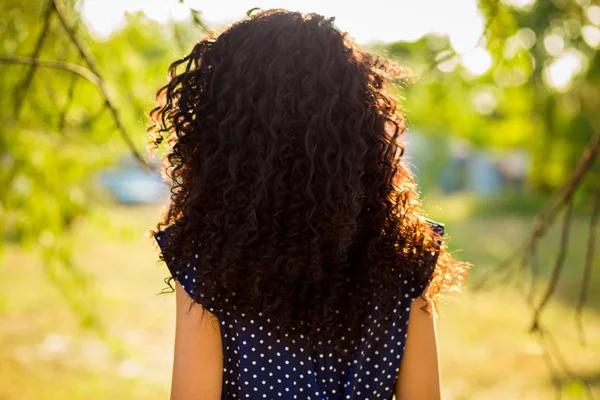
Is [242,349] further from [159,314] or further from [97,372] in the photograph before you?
[159,314]

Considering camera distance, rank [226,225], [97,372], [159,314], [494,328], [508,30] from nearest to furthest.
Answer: [226,225] → [508,30] → [97,372] → [494,328] → [159,314]

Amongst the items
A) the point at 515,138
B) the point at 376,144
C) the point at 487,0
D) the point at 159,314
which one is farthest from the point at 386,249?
the point at 515,138

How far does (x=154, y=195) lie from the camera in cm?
569

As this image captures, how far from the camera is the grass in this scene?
5.76m

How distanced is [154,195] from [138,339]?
2.58m

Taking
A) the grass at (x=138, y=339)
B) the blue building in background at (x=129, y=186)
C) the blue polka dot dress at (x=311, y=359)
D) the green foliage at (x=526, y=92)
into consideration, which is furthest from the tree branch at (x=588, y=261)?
the blue building in background at (x=129, y=186)

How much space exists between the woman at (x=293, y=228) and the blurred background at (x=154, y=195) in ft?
0.40

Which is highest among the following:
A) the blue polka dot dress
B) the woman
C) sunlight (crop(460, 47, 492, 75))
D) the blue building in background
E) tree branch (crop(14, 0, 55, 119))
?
the blue building in background

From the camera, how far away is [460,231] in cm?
1631

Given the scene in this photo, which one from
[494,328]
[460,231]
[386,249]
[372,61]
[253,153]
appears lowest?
[386,249]

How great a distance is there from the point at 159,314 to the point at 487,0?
24.5 ft

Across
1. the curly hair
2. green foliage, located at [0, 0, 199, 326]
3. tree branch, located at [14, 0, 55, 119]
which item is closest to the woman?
the curly hair

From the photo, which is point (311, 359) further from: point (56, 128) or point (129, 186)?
point (129, 186)

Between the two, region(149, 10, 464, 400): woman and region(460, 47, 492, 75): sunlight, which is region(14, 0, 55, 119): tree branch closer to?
region(149, 10, 464, 400): woman
